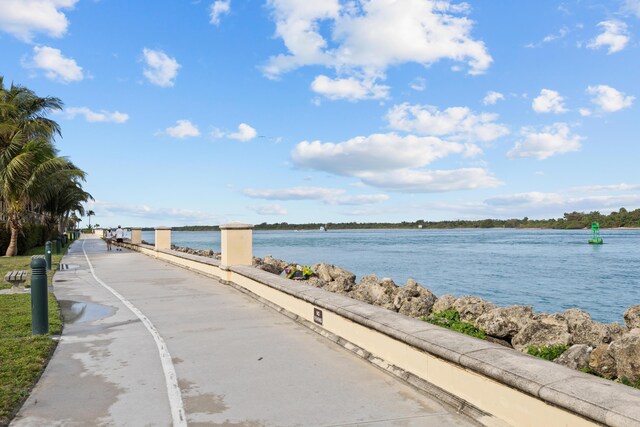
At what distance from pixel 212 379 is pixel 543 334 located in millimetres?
4874

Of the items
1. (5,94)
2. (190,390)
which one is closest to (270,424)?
(190,390)

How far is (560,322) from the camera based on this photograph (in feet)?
26.5

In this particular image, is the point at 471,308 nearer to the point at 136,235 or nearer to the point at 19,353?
the point at 19,353

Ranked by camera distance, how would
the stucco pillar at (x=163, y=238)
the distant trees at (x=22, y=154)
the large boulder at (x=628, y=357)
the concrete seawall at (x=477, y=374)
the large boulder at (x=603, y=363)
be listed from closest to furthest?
the concrete seawall at (x=477, y=374) < the large boulder at (x=628, y=357) < the large boulder at (x=603, y=363) < the stucco pillar at (x=163, y=238) < the distant trees at (x=22, y=154)

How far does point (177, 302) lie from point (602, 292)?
22.4 m

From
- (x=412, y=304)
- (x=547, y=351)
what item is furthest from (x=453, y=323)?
(x=547, y=351)

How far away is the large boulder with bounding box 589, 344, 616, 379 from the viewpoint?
5.36 m

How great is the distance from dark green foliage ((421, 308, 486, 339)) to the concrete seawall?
2021 millimetres

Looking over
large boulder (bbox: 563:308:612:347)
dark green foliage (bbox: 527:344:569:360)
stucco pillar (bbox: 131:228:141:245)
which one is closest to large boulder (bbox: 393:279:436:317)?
large boulder (bbox: 563:308:612:347)

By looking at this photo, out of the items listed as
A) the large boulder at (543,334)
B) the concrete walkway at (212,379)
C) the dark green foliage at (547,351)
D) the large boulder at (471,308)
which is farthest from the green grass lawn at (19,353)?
the large boulder at (471,308)

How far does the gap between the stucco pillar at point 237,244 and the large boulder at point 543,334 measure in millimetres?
7034

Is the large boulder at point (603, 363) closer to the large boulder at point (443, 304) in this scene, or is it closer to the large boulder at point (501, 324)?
the large boulder at point (501, 324)

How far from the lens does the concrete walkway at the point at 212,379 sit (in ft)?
14.3

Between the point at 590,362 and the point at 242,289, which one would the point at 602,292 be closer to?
the point at 242,289
